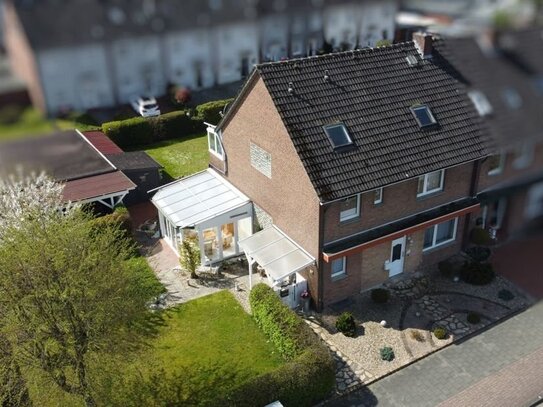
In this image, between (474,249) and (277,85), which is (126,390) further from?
(474,249)

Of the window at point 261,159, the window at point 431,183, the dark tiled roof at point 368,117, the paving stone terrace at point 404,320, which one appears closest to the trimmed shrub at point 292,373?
the paving stone terrace at point 404,320

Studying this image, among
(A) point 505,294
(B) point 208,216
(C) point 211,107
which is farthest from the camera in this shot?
(B) point 208,216

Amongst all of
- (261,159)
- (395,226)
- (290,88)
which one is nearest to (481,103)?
(290,88)

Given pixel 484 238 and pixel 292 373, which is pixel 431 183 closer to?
pixel 292 373

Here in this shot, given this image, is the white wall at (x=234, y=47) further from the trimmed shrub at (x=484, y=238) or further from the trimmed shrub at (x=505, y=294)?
the trimmed shrub at (x=505, y=294)

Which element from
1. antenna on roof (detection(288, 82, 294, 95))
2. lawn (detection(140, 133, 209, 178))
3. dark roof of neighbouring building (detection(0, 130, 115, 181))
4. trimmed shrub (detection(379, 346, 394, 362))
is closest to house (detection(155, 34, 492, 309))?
antenna on roof (detection(288, 82, 294, 95))

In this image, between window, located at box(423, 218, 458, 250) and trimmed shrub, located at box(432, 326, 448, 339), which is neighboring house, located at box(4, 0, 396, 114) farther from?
window, located at box(423, 218, 458, 250)

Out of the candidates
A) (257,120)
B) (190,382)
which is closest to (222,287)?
(190,382)
